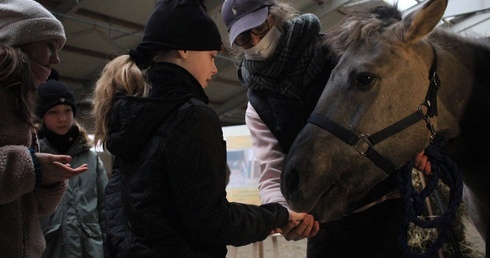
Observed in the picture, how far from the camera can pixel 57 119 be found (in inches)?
91.5

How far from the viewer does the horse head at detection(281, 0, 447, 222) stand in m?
1.32

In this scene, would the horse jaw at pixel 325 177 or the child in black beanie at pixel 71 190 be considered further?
the child in black beanie at pixel 71 190

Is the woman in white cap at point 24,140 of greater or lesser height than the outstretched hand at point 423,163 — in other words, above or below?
above

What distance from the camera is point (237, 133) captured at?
12.9 ft

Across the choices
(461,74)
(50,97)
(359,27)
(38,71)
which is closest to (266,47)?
(359,27)

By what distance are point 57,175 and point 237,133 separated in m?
2.79

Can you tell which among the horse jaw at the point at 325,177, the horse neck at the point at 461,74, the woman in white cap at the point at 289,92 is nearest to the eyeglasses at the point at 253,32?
the woman in white cap at the point at 289,92

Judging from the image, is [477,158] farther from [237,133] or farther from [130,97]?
[237,133]

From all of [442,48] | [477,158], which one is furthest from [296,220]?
[442,48]

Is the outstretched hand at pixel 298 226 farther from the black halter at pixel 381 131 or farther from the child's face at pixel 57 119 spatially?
the child's face at pixel 57 119

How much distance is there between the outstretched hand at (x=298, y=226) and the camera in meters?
1.27

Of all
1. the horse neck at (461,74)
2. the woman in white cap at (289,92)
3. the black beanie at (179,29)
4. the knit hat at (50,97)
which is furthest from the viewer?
the knit hat at (50,97)

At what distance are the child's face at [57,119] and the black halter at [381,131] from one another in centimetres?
142

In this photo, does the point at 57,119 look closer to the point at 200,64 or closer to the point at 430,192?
the point at 200,64
